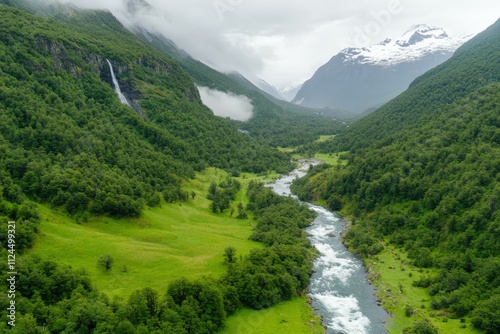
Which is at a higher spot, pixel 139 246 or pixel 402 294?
pixel 402 294

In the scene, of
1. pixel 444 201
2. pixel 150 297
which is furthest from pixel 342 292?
pixel 150 297

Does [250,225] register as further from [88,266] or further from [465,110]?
[465,110]

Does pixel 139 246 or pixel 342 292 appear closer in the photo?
pixel 342 292

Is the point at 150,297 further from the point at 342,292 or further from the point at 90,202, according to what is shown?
the point at 90,202

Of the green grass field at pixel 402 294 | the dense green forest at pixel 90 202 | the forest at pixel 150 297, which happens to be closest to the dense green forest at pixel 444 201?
the green grass field at pixel 402 294

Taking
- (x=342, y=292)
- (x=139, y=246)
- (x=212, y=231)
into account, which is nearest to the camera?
(x=342, y=292)

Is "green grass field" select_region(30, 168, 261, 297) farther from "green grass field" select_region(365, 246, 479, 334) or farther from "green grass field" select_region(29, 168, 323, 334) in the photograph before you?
"green grass field" select_region(365, 246, 479, 334)

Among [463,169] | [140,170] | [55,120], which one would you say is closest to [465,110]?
[463,169]

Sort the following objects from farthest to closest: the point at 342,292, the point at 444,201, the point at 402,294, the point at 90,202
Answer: the point at 90,202, the point at 444,201, the point at 342,292, the point at 402,294
